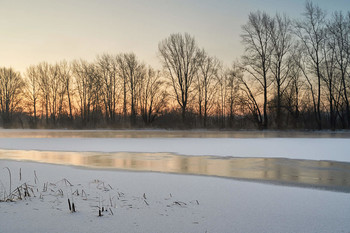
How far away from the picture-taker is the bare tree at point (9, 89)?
5866cm

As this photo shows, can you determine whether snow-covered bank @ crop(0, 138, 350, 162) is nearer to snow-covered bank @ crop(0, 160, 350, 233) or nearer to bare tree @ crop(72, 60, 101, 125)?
snow-covered bank @ crop(0, 160, 350, 233)

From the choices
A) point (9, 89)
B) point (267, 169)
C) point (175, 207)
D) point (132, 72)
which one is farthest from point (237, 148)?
point (9, 89)

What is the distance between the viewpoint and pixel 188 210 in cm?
442

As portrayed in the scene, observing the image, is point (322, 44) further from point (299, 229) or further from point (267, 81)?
point (299, 229)

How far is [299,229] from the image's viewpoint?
365 cm

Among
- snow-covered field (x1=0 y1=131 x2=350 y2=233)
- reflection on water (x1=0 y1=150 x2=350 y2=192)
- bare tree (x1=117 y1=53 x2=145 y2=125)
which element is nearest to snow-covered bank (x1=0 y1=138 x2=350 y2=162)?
reflection on water (x1=0 y1=150 x2=350 y2=192)

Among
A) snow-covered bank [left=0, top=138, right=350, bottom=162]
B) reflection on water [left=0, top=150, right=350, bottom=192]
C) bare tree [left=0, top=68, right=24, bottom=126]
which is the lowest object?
reflection on water [left=0, top=150, right=350, bottom=192]

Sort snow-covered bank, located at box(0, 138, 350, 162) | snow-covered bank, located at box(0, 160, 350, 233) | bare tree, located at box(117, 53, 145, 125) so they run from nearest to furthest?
snow-covered bank, located at box(0, 160, 350, 233) → snow-covered bank, located at box(0, 138, 350, 162) → bare tree, located at box(117, 53, 145, 125)

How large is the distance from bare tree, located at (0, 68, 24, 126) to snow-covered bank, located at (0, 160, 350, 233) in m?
58.4

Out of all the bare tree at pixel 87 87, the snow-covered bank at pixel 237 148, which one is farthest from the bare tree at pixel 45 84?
the snow-covered bank at pixel 237 148

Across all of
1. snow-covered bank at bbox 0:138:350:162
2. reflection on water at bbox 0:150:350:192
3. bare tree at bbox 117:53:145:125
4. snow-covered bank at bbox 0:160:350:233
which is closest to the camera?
snow-covered bank at bbox 0:160:350:233

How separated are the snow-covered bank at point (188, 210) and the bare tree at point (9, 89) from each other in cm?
5841

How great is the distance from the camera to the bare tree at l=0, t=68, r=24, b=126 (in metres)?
58.7

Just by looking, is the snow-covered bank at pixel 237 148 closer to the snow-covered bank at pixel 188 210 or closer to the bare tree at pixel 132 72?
the snow-covered bank at pixel 188 210
